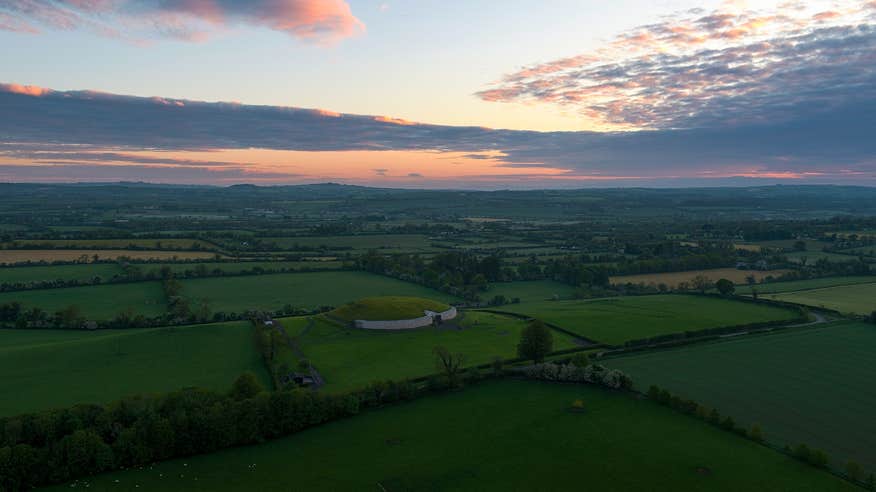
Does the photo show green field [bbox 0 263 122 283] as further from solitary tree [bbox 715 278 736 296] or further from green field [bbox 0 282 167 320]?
solitary tree [bbox 715 278 736 296]

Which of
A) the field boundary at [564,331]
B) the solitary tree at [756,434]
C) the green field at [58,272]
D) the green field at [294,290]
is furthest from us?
the green field at [58,272]

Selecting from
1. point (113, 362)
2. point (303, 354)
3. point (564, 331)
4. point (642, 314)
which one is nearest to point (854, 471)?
point (564, 331)

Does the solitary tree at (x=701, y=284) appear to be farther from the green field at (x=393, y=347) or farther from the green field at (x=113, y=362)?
the green field at (x=113, y=362)

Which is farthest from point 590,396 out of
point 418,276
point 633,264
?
point 633,264

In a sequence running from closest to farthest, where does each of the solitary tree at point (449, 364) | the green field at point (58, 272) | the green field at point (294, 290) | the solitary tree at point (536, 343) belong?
the solitary tree at point (449, 364)
the solitary tree at point (536, 343)
the green field at point (294, 290)
the green field at point (58, 272)

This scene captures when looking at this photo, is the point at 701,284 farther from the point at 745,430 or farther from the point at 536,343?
the point at 745,430

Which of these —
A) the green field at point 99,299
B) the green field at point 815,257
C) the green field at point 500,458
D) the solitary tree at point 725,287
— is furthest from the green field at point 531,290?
the green field at point 815,257
